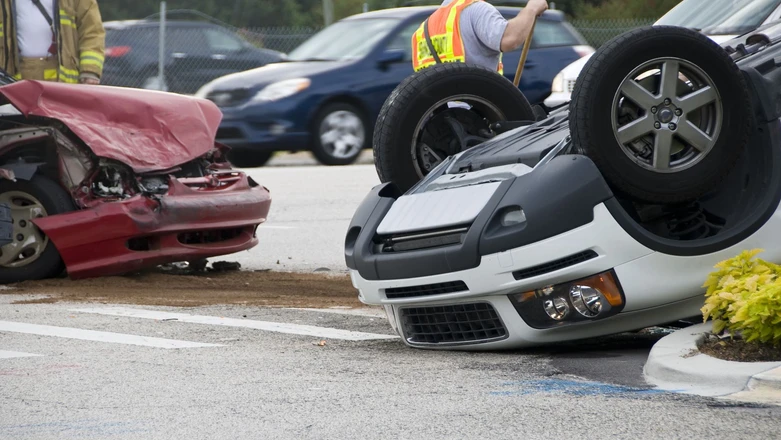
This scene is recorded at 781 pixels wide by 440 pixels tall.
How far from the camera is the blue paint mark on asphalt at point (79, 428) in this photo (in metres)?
4.36

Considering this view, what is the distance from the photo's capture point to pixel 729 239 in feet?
18.0

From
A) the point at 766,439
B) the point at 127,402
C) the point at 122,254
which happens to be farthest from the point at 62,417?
the point at 122,254

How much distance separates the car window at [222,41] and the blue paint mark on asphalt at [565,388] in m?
19.5

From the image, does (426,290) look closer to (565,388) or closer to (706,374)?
(565,388)

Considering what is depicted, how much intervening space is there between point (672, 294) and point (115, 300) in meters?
3.46

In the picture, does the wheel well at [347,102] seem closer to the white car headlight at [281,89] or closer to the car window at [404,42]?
the white car headlight at [281,89]

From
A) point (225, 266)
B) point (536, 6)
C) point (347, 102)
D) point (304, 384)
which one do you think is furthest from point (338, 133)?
point (304, 384)

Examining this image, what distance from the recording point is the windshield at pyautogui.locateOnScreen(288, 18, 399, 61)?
16.7 m

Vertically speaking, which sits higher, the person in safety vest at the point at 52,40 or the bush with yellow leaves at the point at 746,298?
the person in safety vest at the point at 52,40

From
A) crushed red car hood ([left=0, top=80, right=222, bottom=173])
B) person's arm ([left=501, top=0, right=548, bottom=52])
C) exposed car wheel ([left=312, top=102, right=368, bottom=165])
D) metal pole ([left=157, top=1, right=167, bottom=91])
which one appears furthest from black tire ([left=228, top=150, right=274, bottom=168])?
person's arm ([left=501, top=0, right=548, bottom=52])

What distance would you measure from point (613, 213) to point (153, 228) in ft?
11.8

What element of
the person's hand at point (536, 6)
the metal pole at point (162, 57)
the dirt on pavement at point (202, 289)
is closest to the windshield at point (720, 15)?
the person's hand at point (536, 6)

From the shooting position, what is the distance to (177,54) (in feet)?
75.8

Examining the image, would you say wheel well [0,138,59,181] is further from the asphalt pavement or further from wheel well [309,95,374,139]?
wheel well [309,95,374,139]
